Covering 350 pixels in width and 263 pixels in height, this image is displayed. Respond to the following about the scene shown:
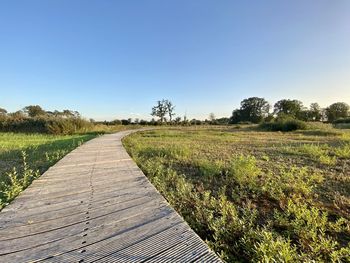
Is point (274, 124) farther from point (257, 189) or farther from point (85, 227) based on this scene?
point (85, 227)

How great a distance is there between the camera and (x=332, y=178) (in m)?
4.79

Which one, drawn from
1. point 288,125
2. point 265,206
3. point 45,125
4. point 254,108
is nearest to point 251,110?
point 254,108

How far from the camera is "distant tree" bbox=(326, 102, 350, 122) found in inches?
2034

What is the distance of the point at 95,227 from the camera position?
229cm

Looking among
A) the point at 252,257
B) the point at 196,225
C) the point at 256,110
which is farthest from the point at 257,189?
the point at 256,110

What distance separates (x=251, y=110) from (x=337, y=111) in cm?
1773

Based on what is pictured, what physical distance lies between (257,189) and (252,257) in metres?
1.96

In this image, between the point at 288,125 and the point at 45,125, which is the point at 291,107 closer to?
the point at 288,125

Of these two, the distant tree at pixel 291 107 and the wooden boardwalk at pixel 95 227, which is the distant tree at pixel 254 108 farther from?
the wooden boardwalk at pixel 95 227

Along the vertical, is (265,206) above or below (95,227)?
below

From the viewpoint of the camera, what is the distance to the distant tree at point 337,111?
2034 inches

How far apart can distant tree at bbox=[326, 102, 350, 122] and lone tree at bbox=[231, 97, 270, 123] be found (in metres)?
12.7

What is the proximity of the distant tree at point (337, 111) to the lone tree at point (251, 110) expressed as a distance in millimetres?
12717

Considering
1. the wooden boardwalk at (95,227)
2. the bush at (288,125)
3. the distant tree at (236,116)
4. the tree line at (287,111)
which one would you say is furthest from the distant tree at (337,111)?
the wooden boardwalk at (95,227)
